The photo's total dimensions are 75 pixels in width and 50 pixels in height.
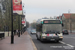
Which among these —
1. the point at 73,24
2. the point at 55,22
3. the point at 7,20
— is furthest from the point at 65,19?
the point at 55,22

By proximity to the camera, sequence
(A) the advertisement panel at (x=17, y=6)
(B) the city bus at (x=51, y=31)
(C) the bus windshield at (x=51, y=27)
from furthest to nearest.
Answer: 1. (C) the bus windshield at (x=51, y=27)
2. (B) the city bus at (x=51, y=31)
3. (A) the advertisement panel at (x=17, y=6)

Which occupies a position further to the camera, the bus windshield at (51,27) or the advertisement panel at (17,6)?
the bus windshield at (51,27)

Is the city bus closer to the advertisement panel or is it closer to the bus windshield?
the bus windshield

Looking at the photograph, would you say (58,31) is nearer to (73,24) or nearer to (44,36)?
(44,36)

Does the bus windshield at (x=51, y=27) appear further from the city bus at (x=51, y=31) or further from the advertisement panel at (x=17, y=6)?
the advertisement panel at (x=17, y=6)

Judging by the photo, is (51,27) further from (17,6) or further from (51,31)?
(17,6)

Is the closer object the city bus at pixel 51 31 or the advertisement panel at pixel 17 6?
the advertisement panel at pixel 17 6

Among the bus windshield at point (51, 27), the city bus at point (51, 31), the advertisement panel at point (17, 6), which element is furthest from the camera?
the bus windshield at point (51, 27)

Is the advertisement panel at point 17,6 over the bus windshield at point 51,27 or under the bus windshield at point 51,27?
over

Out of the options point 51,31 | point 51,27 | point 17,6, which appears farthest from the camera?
point 51,27

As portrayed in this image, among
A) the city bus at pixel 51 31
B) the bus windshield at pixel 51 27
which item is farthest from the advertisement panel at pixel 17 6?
the bus windshield at pixel 51 27

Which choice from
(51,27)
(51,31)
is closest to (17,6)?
(51,27)

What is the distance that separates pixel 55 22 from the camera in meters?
17.8

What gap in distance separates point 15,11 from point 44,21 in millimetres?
3438
